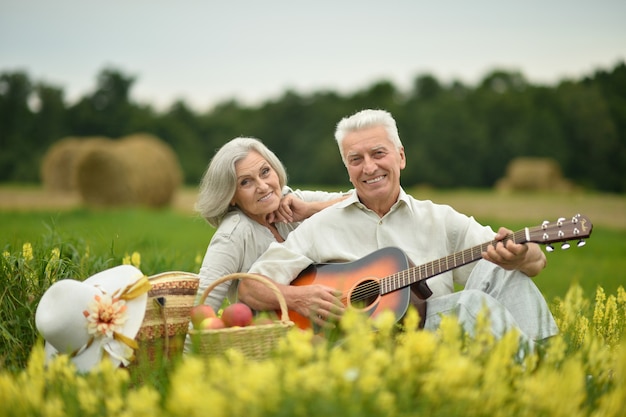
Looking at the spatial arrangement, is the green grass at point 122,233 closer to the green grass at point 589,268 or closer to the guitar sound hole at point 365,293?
the guitar sound hole at point 365,293

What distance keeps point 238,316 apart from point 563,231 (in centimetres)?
170

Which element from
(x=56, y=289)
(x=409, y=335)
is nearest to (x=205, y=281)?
(x=56, y=289)

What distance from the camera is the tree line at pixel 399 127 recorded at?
89.1ft

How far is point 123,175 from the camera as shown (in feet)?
62.3

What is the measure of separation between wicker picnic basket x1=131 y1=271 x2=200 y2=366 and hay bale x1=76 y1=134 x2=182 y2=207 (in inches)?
593

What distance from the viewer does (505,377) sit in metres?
3.04

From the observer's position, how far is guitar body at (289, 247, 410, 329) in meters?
4.00

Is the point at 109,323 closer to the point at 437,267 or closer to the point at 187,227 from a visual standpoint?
the point at 437,267

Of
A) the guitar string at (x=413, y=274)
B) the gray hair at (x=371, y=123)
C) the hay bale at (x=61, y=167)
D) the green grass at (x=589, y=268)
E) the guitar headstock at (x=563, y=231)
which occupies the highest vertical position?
the hay bale at (x=61, y=167)

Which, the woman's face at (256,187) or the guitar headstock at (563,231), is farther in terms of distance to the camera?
the woman's face at (256,187)

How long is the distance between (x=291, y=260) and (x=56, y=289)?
1330 mm

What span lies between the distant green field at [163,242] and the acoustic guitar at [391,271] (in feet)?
4.09

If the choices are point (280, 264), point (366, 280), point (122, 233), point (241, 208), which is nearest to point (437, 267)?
point (366, 280)

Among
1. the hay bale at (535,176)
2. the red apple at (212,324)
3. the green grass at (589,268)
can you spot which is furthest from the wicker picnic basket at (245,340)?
the hay bale at (535,176)
